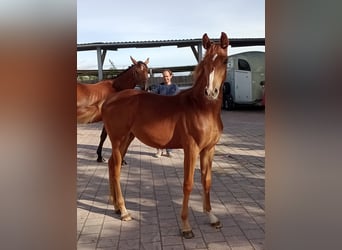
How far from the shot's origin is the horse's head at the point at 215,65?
2.54 m

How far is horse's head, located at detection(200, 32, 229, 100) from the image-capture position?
254 centimetres

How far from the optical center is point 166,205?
372 cm

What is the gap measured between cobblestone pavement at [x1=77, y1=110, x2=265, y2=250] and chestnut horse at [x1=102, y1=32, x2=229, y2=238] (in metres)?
0.17

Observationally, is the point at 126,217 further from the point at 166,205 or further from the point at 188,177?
the point at 188,177

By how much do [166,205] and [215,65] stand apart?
5.87 feet

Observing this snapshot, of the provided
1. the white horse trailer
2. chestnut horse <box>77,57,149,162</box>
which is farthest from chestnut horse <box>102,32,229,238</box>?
the white horse trailer

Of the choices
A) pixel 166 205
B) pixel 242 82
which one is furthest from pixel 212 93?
pixel 242 82

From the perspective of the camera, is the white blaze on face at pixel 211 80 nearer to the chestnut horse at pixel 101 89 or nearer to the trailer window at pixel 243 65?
the chestnut horse at pixel 101 89
